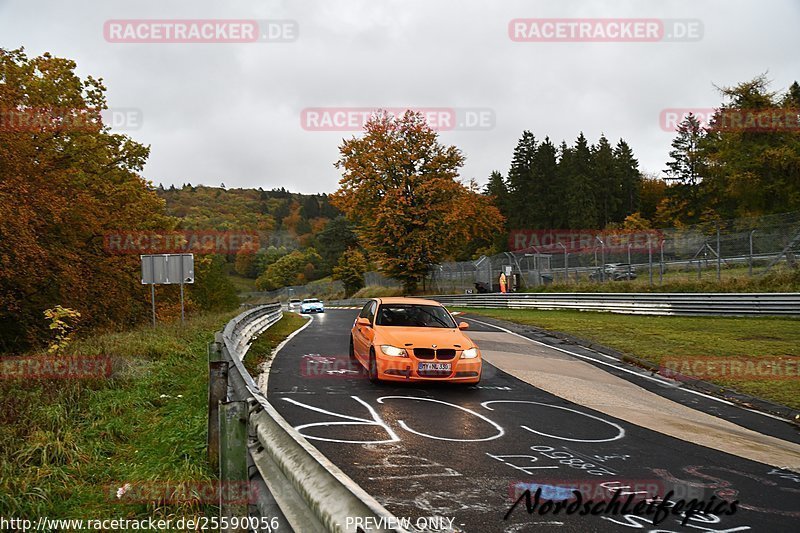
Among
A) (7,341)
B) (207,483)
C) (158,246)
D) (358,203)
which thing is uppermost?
(358,203)

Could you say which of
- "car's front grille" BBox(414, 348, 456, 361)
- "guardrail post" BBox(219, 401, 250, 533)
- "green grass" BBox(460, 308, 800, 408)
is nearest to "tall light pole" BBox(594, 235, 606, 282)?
"green grass" BBox(460, 308, 800, 408)

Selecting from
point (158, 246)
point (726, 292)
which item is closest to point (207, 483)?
point (726, 292)

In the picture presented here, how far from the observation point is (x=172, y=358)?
1080 centimetres

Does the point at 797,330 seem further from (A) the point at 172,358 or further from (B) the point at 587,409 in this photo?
(A) the point at 172,358

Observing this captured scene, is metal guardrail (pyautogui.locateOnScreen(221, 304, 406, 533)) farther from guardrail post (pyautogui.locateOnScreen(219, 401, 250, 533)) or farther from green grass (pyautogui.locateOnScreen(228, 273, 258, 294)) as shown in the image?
green grass (pyautogui.locateOnScreen(228, 273, 258, 294))

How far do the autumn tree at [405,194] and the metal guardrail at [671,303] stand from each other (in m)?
14.0

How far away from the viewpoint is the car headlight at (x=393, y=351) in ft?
32.1

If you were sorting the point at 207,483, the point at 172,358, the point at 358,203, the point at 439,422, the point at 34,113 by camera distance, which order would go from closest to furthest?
the point at 207,483, the point at 439,422, the point at 172,358, the point at 34,113, the point at 358,203

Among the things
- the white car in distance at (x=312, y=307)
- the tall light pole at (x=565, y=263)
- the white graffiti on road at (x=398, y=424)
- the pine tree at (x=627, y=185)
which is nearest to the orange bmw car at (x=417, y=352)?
the white graffiti on road at (x=398, y=424)

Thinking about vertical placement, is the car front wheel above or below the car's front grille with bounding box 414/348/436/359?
below

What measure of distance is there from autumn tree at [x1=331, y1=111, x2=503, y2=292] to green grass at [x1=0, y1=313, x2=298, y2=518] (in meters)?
37.1

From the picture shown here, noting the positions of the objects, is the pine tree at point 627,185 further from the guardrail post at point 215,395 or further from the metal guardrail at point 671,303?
the guardrail post at point 215,395

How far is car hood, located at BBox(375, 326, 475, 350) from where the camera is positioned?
9906 millimetres

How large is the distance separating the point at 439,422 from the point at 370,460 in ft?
6.42
